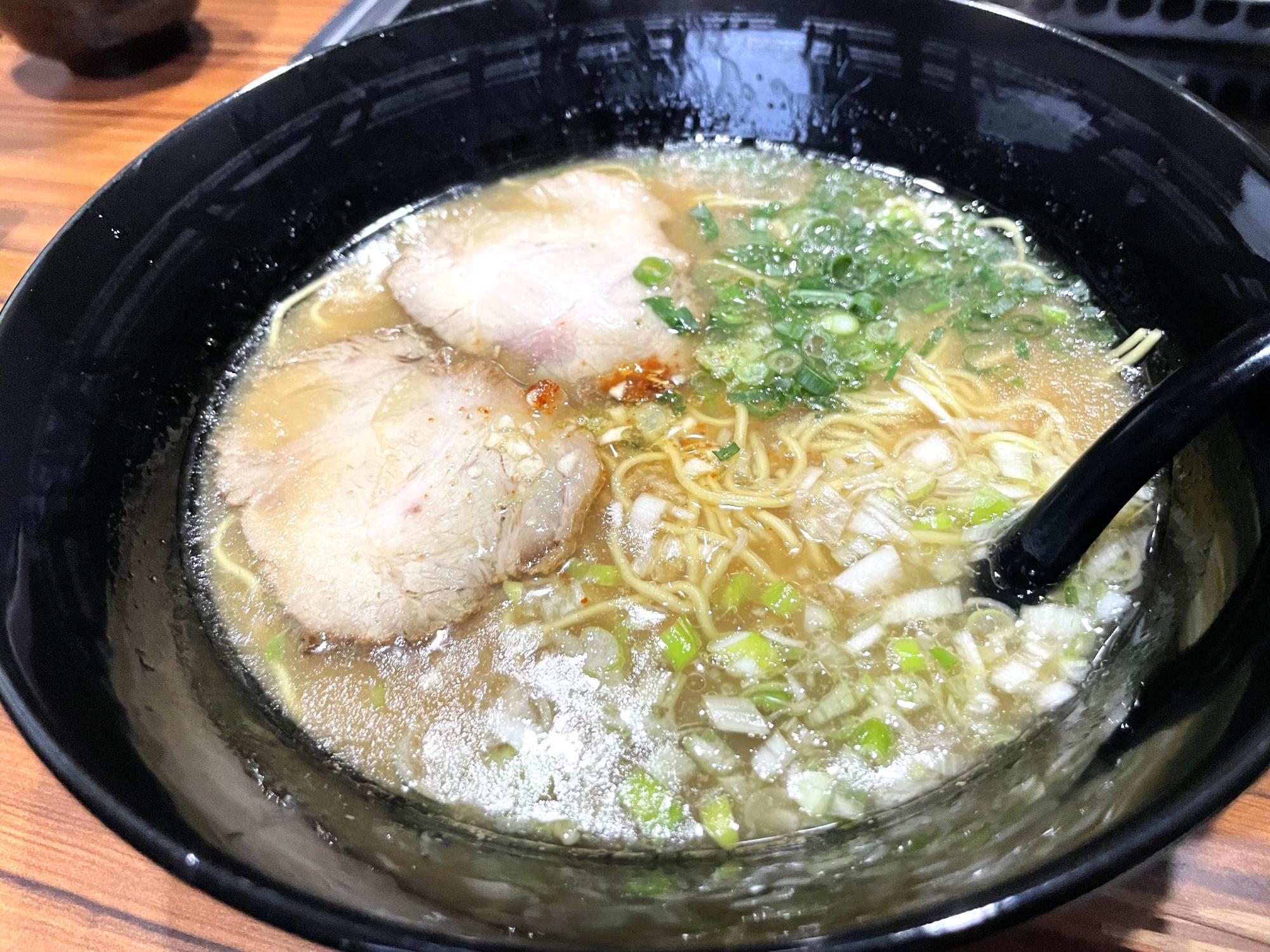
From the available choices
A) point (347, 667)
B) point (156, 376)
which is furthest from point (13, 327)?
point (347, 667)

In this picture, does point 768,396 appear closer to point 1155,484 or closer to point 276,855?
point 1155,484

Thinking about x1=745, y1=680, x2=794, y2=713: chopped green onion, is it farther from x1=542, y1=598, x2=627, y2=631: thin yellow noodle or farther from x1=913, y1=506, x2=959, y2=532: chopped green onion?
x1=913, y1=506, x2=959, y2=532: chopped green onion

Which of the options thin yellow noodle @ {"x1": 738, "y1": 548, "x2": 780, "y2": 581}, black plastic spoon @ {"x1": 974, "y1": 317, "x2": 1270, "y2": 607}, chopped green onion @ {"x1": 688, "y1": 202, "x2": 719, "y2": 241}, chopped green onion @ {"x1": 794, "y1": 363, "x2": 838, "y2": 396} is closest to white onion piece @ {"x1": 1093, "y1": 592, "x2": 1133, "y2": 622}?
black plastic spoon @ {"x1": 974, "y1": 317, "x2": 1270, "y2": 607}

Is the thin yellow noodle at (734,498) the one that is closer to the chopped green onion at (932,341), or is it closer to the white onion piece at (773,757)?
the white onion piece at (773,757)

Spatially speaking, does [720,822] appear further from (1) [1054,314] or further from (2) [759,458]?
(1) [1054,314]

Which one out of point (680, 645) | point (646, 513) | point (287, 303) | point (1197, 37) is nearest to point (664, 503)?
point (646, 513)
